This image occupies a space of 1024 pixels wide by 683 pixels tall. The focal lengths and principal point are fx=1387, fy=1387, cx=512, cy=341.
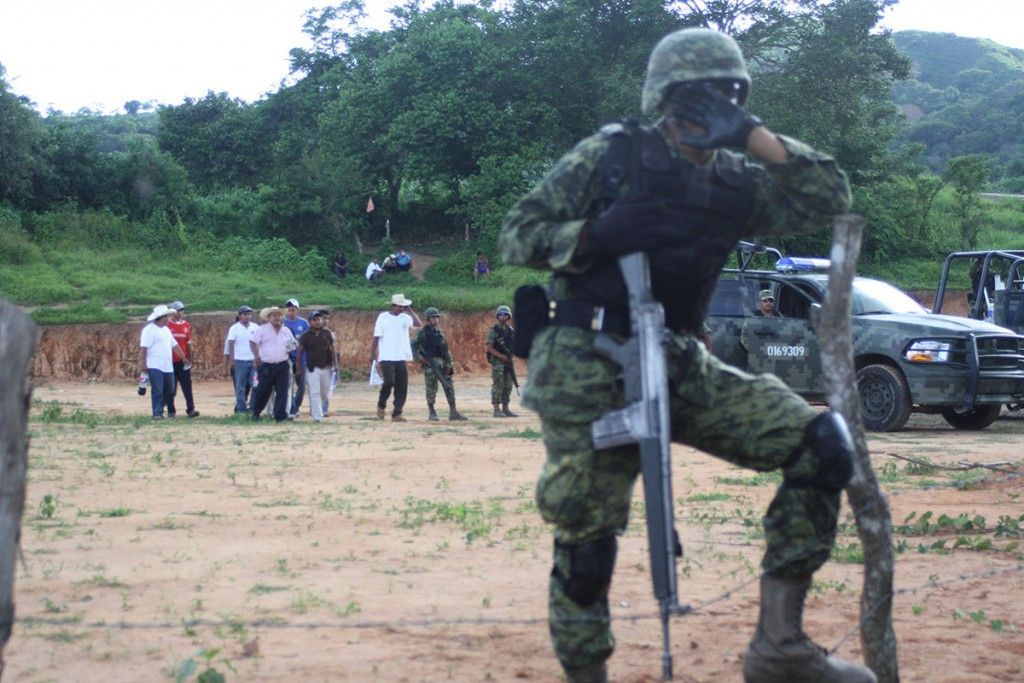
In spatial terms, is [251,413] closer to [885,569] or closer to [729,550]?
[729,550]

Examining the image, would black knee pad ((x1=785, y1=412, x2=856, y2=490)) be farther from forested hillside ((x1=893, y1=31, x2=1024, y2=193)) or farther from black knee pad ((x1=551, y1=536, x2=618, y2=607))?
forested hillside ((x1=893, y1=31, x2=1024, y2=193))

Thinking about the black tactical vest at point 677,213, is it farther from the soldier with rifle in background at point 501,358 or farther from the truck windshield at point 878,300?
the soldier with rifle in background at point 501,358

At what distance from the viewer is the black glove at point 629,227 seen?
3.89 metres

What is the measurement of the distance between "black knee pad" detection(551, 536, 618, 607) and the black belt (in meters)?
0.61

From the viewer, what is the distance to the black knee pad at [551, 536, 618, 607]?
399cm

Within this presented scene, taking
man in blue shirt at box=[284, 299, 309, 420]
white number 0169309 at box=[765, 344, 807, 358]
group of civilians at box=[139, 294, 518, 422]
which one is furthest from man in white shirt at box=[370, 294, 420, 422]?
white number 0169309 at box=[765, 344, 807, 358]

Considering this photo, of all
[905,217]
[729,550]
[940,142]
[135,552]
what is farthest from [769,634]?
[940,142]

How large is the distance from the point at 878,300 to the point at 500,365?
19.4 ft

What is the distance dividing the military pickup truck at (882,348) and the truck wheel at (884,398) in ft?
0.04

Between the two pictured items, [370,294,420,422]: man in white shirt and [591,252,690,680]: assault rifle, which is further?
[370,294,420,422]: man in white shirt

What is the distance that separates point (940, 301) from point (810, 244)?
81.3ft

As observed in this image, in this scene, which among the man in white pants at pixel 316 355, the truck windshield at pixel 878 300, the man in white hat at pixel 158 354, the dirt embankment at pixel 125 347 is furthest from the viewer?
the dirt embankment at pixel 125 347

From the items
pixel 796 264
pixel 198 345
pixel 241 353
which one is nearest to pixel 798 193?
pixel 796 264

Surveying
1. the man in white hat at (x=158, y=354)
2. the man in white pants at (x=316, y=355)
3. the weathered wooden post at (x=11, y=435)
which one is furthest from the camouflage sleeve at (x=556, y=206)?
the man in white hat at (x=158, y=354)
